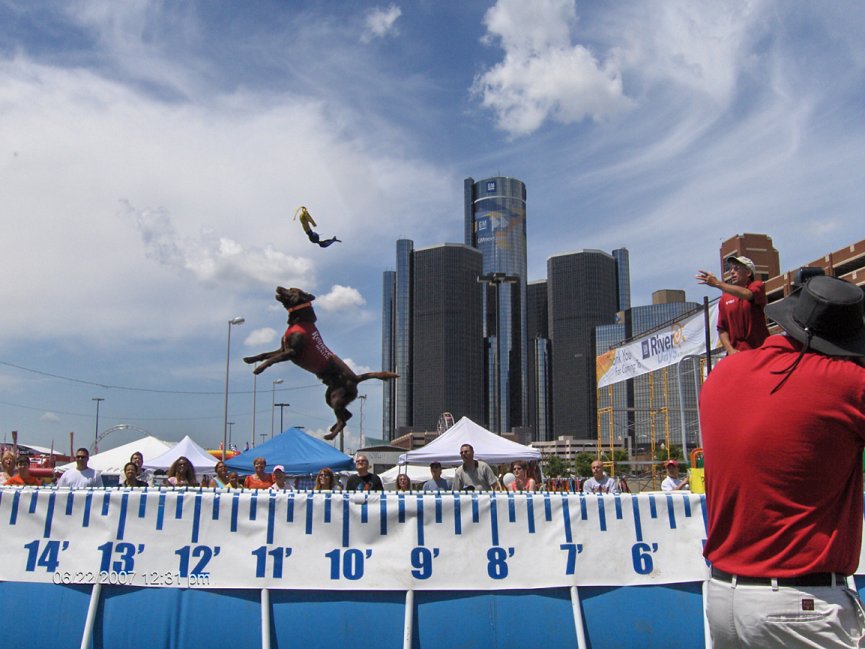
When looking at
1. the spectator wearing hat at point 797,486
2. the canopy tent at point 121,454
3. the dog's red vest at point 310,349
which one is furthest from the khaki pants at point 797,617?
the canopy tent at point 121,454

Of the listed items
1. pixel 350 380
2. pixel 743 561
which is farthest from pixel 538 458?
pixel 743 561

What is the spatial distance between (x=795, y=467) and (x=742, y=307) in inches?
127

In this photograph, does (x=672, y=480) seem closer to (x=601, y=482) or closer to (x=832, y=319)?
(x=601, y=482)

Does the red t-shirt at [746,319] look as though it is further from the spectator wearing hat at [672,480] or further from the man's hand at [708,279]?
the spectator wearing hat at [672,480]

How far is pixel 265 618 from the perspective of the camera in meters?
5.09

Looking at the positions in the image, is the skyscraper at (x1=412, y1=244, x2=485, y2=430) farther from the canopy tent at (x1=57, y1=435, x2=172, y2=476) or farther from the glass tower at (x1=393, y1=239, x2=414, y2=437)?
the canopy tent at (x1=57, y1=435, x2=172, y2=476)

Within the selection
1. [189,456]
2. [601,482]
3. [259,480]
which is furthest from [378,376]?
[189,456]

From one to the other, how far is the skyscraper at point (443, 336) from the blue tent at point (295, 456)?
131128mm

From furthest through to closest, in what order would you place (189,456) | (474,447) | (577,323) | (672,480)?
(577,323), (189,456), (474,447), (672,480)

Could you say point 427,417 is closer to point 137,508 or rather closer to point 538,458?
point 538,458

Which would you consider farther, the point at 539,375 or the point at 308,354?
the point at 539,375

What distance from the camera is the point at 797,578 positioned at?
2283 millimetres

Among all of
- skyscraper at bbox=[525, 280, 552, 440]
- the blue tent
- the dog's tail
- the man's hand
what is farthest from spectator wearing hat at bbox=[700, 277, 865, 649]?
skyscraper at bbox=[525, 280, 552, 440]

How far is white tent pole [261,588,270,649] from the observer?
5.02 meters
